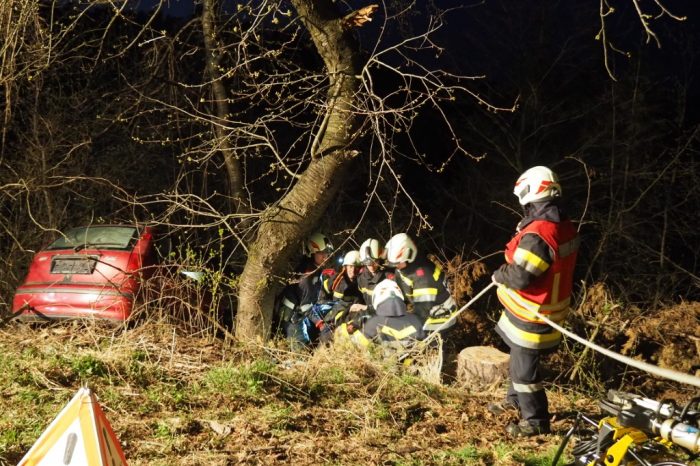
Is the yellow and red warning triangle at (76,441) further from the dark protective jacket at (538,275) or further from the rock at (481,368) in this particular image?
the rock at (481,368)

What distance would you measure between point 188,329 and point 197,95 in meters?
5.09

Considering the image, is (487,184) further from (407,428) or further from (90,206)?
(407,428)

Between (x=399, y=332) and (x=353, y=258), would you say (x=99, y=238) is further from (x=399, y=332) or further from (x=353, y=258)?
(x=399, y=332)

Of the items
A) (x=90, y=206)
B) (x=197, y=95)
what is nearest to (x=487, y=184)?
(x=197, y=95)

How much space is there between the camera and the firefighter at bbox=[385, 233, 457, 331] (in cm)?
673

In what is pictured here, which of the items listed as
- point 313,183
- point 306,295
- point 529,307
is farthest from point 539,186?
point 306,295

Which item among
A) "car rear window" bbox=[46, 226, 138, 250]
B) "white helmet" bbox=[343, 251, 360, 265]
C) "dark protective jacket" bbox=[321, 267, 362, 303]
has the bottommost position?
"dark protective jacket" bbox=[321, 267, 362, 303]

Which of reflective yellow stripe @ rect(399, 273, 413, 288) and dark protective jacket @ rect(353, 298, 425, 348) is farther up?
reflective yellow stripe @ rect(399, 273, 413, 288)

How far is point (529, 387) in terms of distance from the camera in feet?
16.5

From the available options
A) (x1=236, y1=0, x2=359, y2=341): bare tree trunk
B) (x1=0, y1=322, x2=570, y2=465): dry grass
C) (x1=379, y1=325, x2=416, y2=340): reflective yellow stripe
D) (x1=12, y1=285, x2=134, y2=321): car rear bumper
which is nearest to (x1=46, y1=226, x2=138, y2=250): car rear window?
(x1=12, y1=285, x2=134, y2=321): car rear bumper

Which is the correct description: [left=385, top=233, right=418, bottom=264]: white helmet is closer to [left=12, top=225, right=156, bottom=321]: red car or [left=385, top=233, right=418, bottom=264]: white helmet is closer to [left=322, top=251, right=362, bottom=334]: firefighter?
[left=322, top=251, right=362, bottom=334]: firefighter

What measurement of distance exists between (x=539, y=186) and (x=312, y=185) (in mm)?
2336

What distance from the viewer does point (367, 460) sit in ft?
13.7

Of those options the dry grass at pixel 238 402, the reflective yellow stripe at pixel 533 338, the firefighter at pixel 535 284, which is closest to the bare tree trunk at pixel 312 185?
the dry grass at pixel 238 402
